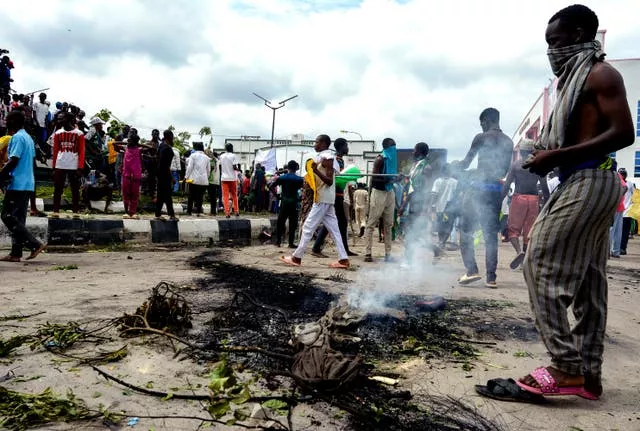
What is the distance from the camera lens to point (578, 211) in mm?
2293

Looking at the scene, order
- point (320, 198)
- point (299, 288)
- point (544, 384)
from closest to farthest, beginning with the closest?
1. point (544, 384)
2. point (299, 288)
3. point (320, 198)

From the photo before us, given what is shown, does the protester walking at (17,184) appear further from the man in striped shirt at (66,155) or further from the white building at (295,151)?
the white building at (295,151)

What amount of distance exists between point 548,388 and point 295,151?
109 feet

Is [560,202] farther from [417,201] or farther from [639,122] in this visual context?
[639,122]

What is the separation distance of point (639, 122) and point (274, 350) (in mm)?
28821

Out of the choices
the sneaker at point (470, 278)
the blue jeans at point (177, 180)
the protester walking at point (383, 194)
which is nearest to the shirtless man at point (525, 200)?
the sneaker at point (470, 278)

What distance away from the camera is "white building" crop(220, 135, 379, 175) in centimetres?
3231

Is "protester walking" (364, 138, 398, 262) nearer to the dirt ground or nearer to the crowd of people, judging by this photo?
the crowd of people

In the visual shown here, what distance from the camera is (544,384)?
2.33 metres

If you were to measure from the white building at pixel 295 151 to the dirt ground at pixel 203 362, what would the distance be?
20.5m

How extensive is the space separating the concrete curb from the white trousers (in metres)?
3.15

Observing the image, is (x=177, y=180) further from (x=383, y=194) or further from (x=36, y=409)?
(x=36, y=409)

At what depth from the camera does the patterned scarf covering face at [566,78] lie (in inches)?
92.1

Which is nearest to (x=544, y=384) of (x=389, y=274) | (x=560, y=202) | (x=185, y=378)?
(x=560, y=202)
